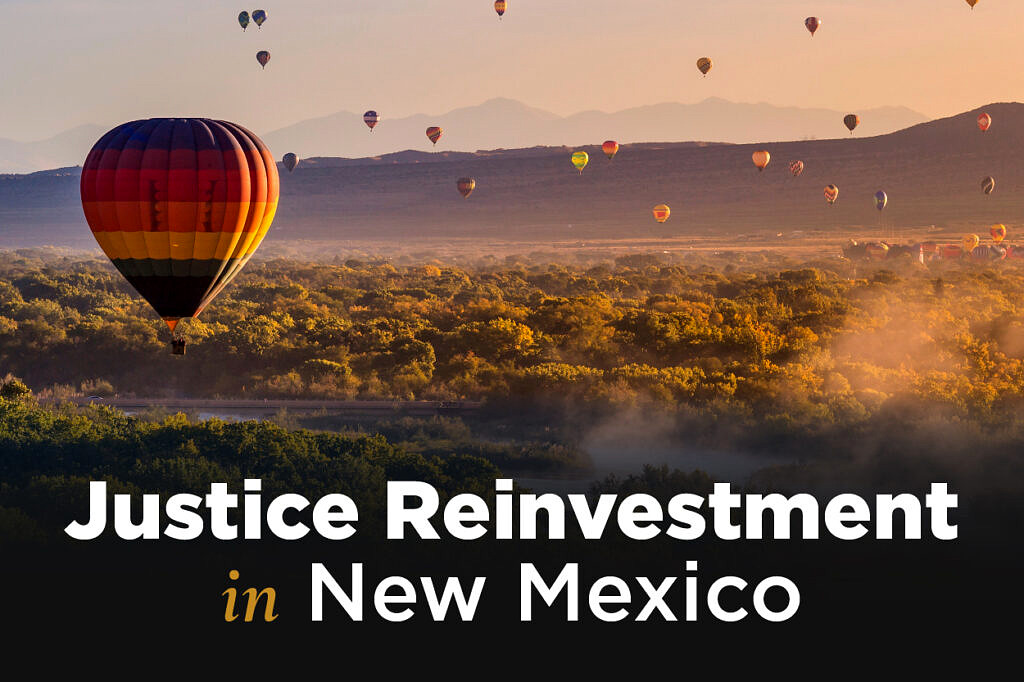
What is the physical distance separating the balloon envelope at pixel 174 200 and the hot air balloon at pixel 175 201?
0.02 meters

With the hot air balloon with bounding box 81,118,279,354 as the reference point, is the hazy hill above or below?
above

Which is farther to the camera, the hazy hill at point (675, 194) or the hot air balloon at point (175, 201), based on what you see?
the hazy hill at point (675, 194)

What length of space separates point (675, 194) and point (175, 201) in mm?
150920

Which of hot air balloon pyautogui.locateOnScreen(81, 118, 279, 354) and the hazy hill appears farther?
the hazy hill

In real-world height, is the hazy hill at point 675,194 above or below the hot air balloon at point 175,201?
above

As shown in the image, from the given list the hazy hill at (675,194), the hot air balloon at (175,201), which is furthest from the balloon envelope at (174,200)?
the hazy hill at (675,194)

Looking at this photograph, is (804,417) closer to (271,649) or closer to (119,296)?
(271,649)

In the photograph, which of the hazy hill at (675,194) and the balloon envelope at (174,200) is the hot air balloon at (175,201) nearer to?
the balloon envelope at (174,200)

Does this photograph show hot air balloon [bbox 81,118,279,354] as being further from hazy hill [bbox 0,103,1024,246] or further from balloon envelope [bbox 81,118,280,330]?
hazy hill [bbox 0,103,1024,246]

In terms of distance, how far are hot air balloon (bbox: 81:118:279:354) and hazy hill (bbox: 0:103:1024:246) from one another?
128m

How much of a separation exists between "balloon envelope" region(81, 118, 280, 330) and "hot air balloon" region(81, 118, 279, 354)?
0.7 inches

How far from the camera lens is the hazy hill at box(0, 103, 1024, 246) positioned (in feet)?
516

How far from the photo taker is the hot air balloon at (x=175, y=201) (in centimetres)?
2475

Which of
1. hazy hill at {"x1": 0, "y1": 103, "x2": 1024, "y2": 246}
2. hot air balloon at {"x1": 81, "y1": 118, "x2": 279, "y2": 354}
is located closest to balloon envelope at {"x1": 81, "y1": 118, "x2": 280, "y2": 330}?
hot air balloon at {"x1": 81, "y1": 118, "x2": 279, "y2": 354}
